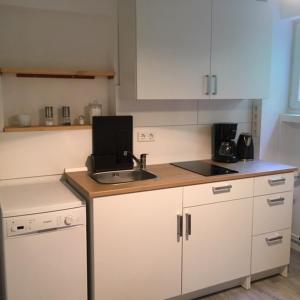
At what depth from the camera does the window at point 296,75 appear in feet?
10.0

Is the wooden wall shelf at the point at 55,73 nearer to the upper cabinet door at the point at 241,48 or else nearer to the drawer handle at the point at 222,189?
the upper cabinet door at the point at 241,48

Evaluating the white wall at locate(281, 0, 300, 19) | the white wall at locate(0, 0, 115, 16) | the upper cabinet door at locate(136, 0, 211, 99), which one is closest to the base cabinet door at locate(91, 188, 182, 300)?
the upper cabinet door at locate(136, 0, 211, 99)

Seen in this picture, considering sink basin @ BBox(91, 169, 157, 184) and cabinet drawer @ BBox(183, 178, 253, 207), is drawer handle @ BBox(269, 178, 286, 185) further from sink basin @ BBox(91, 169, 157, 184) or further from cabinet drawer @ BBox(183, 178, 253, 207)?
sink basin @ BBox(91, 169, 157, 184)

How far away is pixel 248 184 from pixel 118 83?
113cm

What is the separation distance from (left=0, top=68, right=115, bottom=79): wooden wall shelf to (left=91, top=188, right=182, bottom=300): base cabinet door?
35.1 inches

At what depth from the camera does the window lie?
3049mm

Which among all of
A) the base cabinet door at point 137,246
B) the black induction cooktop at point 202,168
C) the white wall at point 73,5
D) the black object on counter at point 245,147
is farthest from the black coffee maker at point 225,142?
the white wall at point 73,5

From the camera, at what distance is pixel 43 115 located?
2.42 m

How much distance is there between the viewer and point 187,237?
2270 mm

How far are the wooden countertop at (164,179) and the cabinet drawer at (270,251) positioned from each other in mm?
480

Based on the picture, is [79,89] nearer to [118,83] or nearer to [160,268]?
[118,83]

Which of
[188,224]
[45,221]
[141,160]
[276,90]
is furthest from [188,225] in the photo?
[276,90]

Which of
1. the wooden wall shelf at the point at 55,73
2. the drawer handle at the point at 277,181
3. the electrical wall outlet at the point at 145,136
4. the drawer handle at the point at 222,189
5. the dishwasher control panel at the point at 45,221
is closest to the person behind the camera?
the dishwasher control panel at the point at 45,221

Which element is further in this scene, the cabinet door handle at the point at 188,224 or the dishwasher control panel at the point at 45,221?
the cabinet door handle at the point at 188,224
